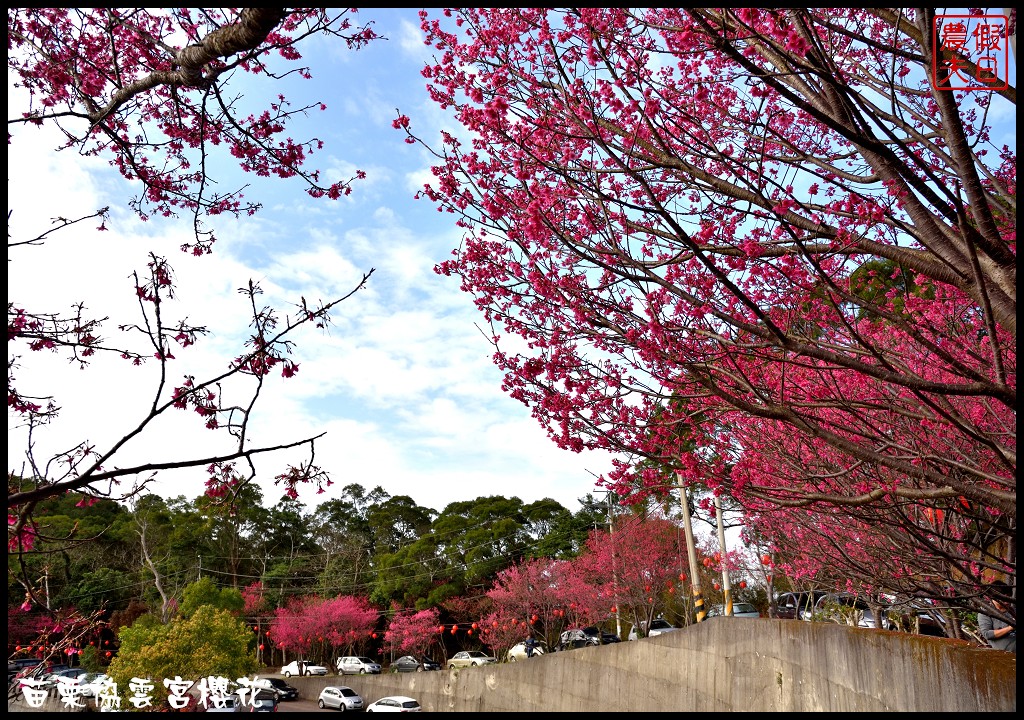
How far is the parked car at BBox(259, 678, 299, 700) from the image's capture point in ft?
81.2

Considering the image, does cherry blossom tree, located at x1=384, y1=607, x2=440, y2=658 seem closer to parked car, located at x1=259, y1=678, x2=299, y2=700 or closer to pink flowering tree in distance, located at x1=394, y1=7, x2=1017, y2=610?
parked car, located at x1=259, y1=678, x2=299, y2=700

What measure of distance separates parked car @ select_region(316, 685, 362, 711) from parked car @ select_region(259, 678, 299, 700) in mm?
1899

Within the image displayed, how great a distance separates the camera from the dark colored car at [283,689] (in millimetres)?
25094

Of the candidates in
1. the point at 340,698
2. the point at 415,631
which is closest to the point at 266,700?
the point at 340,698

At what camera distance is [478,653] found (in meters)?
25.7

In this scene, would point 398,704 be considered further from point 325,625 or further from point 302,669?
point 302,669

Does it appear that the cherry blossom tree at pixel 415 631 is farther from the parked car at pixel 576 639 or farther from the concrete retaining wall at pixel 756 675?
the concrete retaining wall at pixel 756 675

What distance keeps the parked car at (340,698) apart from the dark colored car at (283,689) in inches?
74.9

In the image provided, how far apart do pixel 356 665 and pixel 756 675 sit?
2226 cm

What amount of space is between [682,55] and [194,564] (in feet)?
107

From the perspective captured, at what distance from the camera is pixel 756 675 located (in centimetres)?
967

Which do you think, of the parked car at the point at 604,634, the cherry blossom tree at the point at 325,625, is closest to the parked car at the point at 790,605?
the parked car at the point at 604,634

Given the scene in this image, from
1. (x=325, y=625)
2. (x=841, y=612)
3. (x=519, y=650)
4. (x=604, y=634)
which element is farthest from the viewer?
(x=325, y=625)

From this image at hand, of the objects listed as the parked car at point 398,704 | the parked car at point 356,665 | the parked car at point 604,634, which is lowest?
the parked car at point 356,665
